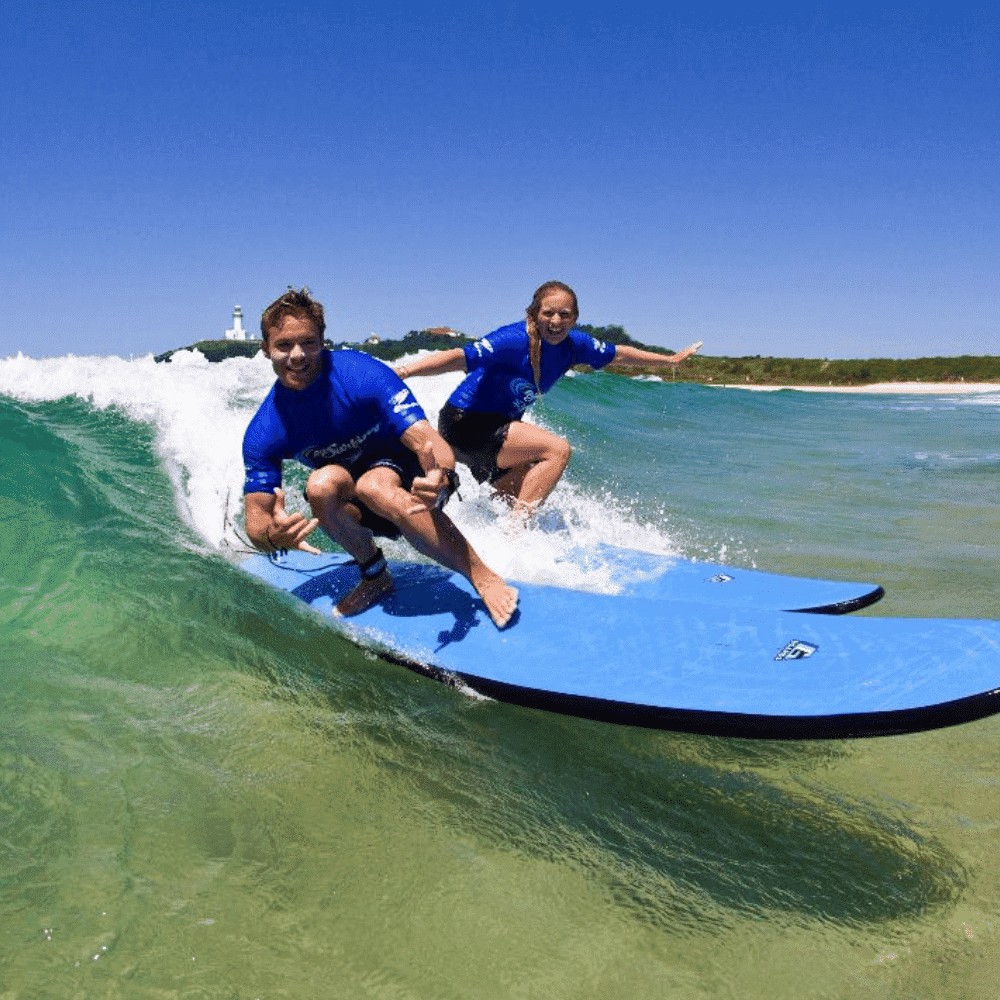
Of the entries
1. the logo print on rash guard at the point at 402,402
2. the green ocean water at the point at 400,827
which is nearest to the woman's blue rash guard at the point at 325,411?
the logo print on rash guard at the point at 402,402

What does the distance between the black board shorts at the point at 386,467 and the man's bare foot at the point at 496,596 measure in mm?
453

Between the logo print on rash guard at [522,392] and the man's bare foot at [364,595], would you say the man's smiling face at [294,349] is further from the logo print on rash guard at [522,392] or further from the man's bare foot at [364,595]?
the logo print on rash guard at [522,392]

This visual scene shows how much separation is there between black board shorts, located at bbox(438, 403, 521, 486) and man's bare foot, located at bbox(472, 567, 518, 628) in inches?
58.7

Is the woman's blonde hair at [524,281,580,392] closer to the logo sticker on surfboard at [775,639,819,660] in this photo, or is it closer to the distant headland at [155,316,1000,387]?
the logo sticker on surfboard at [775,639,819,660]

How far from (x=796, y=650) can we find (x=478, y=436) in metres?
2.66

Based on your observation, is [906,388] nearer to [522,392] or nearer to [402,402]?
[522,392]

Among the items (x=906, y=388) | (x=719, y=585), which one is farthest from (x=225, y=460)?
(x=906, y=388)

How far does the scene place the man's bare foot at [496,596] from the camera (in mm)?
3709

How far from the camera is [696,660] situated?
10.3ft

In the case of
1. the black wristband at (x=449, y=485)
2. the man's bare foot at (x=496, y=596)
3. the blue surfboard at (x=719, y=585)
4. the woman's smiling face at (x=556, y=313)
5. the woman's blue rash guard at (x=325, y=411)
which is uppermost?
the woman's smiling face at (x=556, y=313)

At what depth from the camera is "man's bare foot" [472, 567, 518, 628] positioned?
12.2 ft

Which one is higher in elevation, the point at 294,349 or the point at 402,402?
the point at 294,349

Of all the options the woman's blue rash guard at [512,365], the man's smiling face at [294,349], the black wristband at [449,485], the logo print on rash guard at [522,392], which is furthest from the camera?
the logo print on rash guard at [522,392]

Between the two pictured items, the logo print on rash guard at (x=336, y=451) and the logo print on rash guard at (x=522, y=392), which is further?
the logo print on rash guard at (x=522, y=392)
